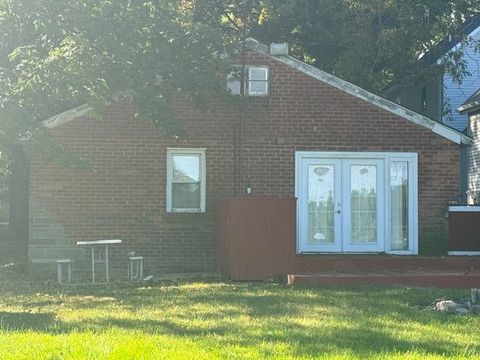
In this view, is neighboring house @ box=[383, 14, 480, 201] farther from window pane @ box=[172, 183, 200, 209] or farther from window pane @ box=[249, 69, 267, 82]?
window pane @ box=[172, 183, 200, 209]

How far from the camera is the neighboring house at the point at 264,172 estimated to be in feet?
45.1

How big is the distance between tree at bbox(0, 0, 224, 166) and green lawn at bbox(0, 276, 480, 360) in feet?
10.6

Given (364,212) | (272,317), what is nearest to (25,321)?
(272,317)

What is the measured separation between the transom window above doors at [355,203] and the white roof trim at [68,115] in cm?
461

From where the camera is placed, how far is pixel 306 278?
11.2 m

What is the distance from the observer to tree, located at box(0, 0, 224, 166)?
36.4ft

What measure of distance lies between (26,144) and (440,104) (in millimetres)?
14415

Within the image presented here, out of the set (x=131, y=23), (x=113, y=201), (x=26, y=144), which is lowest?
(x=113, y=201)

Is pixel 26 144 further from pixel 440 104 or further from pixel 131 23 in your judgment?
pixel 440 104

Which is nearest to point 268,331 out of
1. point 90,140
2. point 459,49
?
point 90,140

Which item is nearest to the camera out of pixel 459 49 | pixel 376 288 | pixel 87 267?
pixel 376 288

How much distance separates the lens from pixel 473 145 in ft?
66.2

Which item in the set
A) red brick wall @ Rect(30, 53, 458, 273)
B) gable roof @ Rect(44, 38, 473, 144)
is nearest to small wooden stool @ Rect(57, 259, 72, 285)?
red brick wall @ Rect(30, 53, 458, 273)

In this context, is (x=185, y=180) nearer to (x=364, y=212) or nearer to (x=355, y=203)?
(x=355, y=203)
